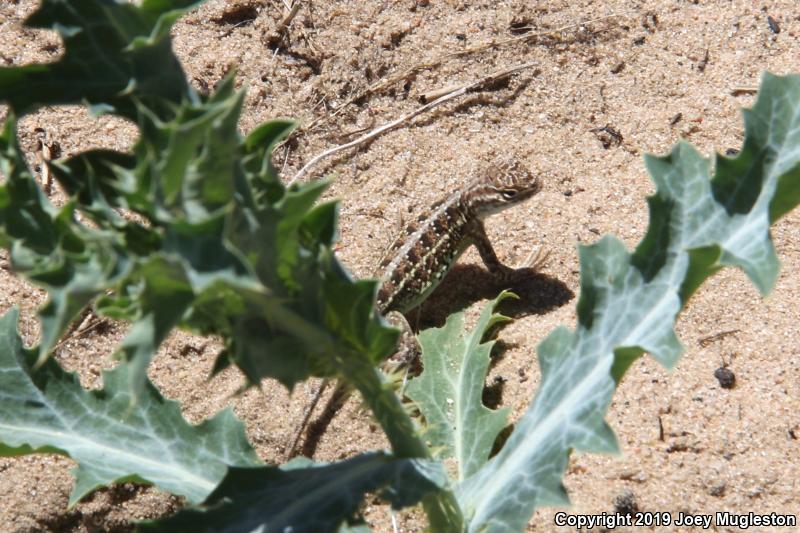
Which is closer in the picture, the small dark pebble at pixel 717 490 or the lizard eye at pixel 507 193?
the small dark pebble at pixel 717 490

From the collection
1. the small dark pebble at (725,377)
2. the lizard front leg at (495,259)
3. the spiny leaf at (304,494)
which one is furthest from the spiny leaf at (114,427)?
the lizard front leg at (495,259)

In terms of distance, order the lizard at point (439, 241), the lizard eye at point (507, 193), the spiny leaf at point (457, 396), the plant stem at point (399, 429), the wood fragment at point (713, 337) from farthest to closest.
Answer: the lizard at point (439, 241), the lizard eye at point (507, 193), the wood fragment at point (713, 337), the spiny leaf at point (457, 396), the plant stem at point (399, 429)

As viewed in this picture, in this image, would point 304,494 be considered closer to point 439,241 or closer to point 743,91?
point 439,241

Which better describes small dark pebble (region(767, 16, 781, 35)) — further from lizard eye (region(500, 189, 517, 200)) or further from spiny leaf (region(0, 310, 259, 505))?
spiny leaf (region(0, 310, 259, 505))

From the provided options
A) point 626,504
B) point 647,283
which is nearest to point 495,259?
point 626,504

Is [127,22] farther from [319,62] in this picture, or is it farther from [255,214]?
[319,62]

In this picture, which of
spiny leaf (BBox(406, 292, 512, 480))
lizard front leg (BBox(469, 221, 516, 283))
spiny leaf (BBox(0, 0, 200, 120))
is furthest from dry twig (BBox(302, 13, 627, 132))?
spiny leaf (BBox(0, 0, 200, 120))

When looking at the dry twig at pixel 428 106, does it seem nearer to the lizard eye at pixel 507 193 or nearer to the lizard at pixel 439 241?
the lizard at pixel 439 241
